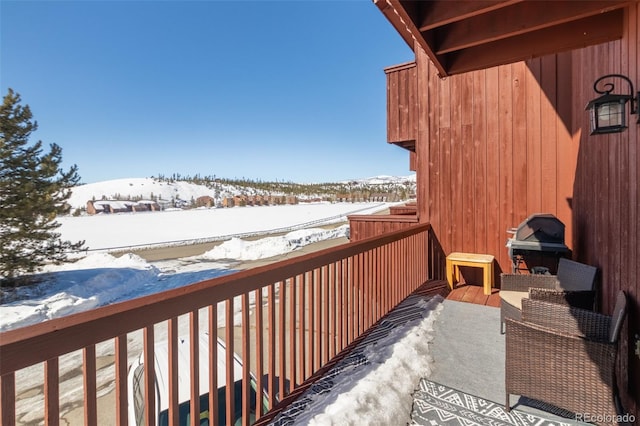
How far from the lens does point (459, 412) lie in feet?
6.43

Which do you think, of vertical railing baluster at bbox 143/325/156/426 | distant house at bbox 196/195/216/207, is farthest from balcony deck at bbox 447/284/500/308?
distant house at bbox 196/195/216/207

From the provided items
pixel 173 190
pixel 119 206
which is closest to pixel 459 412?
pixel 119 206

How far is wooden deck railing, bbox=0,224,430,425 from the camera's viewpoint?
3.22 ft

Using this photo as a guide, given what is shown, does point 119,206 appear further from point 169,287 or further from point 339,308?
point 339,308

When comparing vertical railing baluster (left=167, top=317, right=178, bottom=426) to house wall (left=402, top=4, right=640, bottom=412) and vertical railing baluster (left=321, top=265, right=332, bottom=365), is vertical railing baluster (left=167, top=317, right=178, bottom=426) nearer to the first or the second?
vertical railing baluster (left=321, top=265, right=332, bottom=365)

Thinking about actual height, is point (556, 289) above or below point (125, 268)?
above

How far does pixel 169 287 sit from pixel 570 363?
9.60 meters

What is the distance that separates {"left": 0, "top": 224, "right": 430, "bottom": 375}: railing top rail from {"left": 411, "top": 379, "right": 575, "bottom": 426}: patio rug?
49.6 inches

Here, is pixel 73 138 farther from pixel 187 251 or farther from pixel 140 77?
pixel 187 251

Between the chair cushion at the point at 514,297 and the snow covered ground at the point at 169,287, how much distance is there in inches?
30.7

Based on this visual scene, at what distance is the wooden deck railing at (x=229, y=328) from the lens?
0.98 m

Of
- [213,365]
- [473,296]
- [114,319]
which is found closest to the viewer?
[114,319]

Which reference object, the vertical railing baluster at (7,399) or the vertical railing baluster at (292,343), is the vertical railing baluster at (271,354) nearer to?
the vertical railing baluster at (292,343)

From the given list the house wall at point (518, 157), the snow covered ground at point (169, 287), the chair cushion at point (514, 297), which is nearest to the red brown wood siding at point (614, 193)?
the house wall at point (518, 157)
